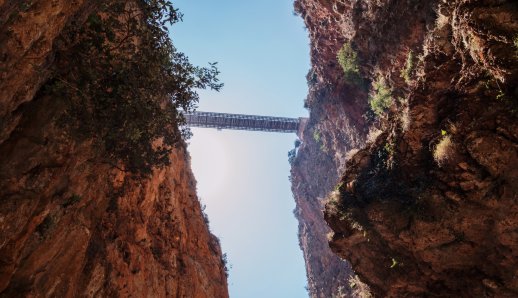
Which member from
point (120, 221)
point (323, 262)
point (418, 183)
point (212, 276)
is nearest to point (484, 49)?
point (418, 183)

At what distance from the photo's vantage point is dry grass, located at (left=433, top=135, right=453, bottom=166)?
9.89 m

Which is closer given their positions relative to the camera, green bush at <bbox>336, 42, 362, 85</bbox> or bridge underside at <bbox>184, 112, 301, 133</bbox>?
green bush at <bbox>336, 42, 362, 85</bbox>

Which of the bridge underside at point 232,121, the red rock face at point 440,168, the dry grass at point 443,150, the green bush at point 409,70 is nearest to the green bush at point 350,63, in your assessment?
the red rock face at point 440,168

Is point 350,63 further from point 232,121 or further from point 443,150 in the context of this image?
point 232,121

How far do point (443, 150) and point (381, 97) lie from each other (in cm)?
661

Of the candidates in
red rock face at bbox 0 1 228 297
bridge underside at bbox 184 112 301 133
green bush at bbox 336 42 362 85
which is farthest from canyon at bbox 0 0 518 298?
bridge underside at bbox 184 112 301 133

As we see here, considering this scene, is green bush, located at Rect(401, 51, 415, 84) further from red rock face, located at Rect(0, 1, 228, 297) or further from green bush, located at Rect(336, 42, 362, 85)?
red rock face, located at Rect(0, 1, 228, 297)

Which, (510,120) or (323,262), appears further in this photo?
(323,262)

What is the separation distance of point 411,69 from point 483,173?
4.50 metres

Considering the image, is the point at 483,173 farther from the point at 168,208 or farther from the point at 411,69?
the point at 168,208

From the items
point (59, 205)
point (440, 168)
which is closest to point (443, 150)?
point (440, 168)

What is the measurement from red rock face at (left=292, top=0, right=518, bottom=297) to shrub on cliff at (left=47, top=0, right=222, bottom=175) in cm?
671

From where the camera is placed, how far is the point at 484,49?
8555mm

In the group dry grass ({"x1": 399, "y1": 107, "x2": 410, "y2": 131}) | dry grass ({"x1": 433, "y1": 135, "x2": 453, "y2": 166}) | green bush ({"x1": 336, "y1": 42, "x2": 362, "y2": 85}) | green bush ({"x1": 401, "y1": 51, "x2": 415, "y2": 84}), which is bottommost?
dry grass ({"x1": 433, "y1": 135, "x2": 453, "y2": 166})
